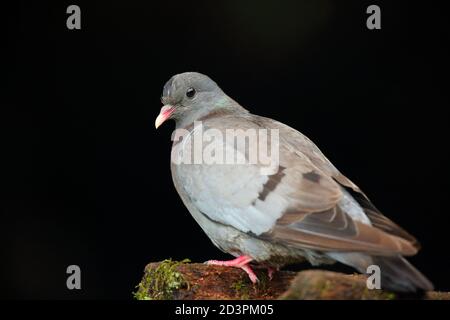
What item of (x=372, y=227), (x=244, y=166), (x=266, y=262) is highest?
(x=244, y=166)

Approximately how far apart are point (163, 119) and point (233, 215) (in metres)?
1.20

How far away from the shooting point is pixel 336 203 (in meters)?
3.97

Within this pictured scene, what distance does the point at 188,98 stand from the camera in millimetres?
5082

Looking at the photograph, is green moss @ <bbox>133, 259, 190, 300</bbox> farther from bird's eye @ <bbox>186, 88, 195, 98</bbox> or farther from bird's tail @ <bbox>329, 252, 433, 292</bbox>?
bird's eye @ <bbox>186, 88, 195, 98</bbox>

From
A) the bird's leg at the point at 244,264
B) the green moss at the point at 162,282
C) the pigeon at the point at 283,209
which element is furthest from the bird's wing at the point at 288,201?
the green moss at the point at 162,282

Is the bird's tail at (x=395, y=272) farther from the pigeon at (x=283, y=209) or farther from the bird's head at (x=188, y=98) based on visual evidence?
the bird's head at (x=188, y=98)

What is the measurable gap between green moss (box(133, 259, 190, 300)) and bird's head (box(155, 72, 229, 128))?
1176 millimetres

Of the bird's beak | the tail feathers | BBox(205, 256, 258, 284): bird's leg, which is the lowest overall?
BBox(205, 256, 258, 284): bird's leg

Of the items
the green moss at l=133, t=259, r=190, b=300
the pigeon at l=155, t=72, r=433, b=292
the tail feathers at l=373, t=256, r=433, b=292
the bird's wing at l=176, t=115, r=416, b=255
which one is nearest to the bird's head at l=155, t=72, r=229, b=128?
the pigeon at l=155, t=72, r=433, b=292

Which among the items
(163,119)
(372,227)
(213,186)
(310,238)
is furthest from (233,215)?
(163,119)

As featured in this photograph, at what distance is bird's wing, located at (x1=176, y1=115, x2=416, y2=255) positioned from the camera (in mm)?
3746

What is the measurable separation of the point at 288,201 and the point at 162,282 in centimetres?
96

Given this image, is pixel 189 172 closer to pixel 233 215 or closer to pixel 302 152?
pixel 233 215

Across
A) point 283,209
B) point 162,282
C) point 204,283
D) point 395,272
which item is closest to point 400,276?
point 395,272
